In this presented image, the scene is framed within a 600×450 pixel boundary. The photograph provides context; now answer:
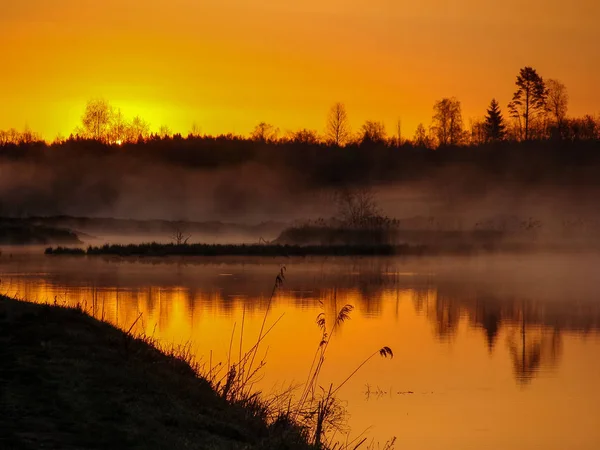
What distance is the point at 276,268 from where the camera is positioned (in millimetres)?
43719

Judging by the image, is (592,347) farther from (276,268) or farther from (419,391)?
(276,268)

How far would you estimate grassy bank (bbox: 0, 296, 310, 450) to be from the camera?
365 inches

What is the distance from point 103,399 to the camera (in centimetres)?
1033

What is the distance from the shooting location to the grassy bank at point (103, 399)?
927 centimetres

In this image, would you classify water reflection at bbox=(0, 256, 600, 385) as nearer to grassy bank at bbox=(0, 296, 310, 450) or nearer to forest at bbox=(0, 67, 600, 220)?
grassy bank at bbox=(0, 296, 310, 450)

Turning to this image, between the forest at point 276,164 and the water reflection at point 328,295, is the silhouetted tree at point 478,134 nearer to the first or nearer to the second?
the forest at point 276,164

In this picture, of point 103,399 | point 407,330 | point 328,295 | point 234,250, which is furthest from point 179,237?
point 103,399

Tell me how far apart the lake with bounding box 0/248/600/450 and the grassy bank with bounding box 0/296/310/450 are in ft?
8.50

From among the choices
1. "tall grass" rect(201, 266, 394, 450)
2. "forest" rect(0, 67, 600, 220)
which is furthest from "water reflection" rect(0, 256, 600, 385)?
"forest" rect(0, 67, 600, 220)

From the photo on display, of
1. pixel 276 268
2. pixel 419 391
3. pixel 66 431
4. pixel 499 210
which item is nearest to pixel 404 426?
pixel 419 391

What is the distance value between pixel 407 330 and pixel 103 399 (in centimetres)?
1399

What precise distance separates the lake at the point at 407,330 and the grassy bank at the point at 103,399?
259cm

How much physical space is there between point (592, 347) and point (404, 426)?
8.63m

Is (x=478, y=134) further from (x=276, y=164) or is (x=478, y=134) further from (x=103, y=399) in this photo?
(x=103, y=399)
